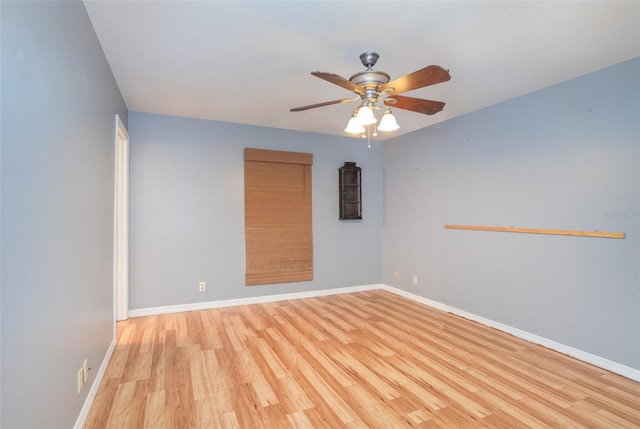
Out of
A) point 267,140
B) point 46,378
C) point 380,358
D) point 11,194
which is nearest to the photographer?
point 11,194

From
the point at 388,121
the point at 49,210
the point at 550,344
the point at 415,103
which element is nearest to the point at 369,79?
the point at 388,121

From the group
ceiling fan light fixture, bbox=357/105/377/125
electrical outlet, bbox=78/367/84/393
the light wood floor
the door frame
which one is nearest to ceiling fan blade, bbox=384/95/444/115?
ceiling fan light fixture, bbox=357/105/377/125

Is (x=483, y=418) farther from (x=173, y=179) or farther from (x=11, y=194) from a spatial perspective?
(x=173, y=179)

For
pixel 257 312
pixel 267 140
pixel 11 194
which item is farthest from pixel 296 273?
pixel 11 194

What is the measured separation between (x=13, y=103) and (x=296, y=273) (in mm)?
3791

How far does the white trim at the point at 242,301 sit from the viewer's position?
379 centimetres

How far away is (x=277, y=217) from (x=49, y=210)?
313 centimetres

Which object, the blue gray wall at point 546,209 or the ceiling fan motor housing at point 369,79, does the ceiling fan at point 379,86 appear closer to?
the ceiling fan motor housing at point 369,79

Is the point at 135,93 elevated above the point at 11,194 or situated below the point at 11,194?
above

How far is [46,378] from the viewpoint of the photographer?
1318 millimetres

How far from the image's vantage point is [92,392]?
205 centimetres

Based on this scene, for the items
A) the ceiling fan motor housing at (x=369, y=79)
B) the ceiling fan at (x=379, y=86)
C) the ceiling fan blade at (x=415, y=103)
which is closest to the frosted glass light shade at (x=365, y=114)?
the ceiling fan at (x=379, y=86)

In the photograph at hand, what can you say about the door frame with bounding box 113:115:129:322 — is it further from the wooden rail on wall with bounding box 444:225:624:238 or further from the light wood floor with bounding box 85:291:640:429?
the wooden rail on wall with bounding box 444:225:624:238

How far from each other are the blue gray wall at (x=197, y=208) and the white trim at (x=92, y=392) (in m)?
1.26
